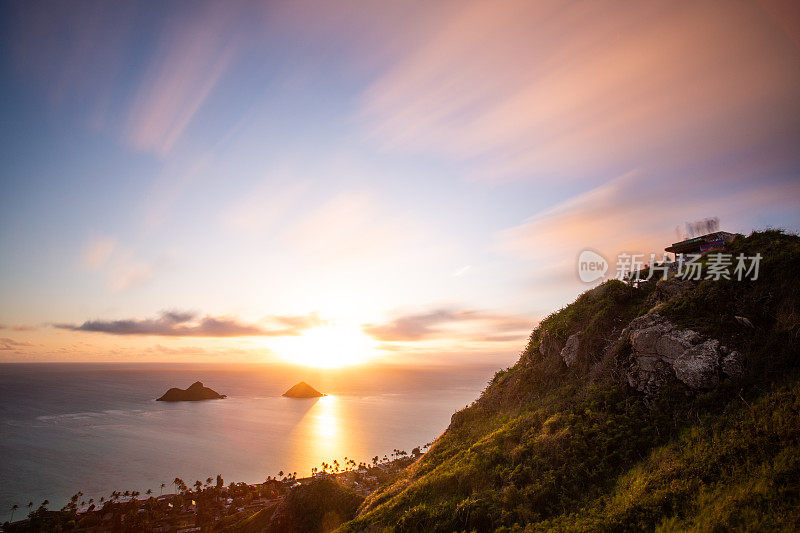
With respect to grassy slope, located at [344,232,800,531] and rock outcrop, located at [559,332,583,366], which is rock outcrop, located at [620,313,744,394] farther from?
rock outcrop, located at [559,332,583,366]

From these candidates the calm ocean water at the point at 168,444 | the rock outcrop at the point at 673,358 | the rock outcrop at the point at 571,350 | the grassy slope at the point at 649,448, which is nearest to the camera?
the grassy slope at the point at 649,448

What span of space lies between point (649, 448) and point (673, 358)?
17.7ft

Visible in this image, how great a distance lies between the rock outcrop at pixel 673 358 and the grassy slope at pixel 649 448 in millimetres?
602

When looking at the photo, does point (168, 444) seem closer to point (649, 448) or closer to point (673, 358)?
point (649, 448)

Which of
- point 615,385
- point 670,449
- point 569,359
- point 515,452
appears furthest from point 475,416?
point 670,449

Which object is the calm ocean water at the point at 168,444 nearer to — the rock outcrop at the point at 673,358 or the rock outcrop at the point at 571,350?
the rock outcrop at the point at 571,350

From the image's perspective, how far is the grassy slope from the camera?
11.8 m

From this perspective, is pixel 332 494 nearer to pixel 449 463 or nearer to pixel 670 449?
pixel 449 463

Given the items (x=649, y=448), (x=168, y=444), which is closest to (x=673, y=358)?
(x=649, y=448)

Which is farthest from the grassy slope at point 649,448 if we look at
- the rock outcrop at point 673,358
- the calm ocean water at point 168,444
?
the calm ocean water at point 168,444

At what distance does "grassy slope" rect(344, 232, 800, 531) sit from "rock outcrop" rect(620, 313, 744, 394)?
60cm

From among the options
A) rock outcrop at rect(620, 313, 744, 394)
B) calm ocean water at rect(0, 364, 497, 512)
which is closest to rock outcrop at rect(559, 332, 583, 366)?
rock outcrop at rect(620, 313, 744, 394)

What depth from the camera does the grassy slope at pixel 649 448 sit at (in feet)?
38.7

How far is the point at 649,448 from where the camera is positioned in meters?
15.5
